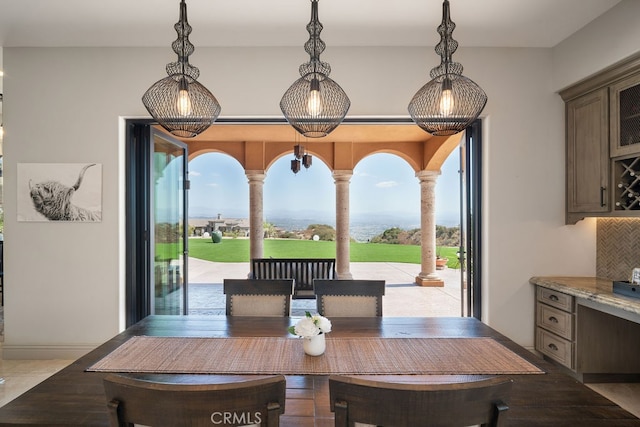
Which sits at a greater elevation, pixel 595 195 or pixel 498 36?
pixel 498 36

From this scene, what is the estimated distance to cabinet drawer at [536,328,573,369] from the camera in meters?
2.91

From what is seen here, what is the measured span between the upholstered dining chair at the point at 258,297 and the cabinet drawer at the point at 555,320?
227cm

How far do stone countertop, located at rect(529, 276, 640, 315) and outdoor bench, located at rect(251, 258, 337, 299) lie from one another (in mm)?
2207

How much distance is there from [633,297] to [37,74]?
5.17m

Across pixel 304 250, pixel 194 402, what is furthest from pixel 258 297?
pixel 304 250

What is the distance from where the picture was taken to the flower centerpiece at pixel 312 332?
1.54m

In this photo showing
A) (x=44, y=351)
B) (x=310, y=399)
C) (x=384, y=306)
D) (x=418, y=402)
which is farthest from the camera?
(x=384, y=306)

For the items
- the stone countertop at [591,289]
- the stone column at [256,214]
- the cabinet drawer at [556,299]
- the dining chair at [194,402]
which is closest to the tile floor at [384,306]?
the cabinet drawer at [556,299]

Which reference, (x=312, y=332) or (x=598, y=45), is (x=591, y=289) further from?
(x=312, y=332)

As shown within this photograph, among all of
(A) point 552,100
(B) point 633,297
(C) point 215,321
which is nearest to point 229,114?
(C) point 215,321

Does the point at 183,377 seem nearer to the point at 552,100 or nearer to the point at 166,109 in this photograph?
the point at 166,109

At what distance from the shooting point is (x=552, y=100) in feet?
11.0

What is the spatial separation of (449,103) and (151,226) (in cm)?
294

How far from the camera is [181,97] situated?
1.71m
